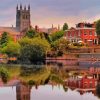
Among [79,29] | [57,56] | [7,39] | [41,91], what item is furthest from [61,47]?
[41,91]

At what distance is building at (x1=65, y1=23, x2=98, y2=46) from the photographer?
119812 millimetres

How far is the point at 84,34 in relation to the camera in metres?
121

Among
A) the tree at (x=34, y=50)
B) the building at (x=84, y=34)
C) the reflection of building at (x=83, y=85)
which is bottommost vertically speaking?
the reflection of building at (x=83, y=85)

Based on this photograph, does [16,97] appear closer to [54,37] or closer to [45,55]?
[45,55]

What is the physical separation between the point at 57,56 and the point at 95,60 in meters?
13.9

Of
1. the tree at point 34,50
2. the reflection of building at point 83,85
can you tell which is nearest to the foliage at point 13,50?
the tree at point 34,50

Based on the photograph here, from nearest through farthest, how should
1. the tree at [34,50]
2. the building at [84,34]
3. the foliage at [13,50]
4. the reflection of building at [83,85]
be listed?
the reflection of building at [83,85] → the tree at [34,50] → the foliage at [13,50] → the building at [84,34]

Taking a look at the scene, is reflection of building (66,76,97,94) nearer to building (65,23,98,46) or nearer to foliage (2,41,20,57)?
foliage (2,41,20,57)

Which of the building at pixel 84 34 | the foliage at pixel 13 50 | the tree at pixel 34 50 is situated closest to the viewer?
the tree at pixel 34 50

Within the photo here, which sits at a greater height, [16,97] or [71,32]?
[71,32]

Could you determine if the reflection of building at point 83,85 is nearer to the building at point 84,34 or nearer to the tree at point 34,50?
the tree at point 34,50

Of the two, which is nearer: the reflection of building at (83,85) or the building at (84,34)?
the reflection of building at (83,85)

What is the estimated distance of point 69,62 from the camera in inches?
3568

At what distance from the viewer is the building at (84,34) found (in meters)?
120
